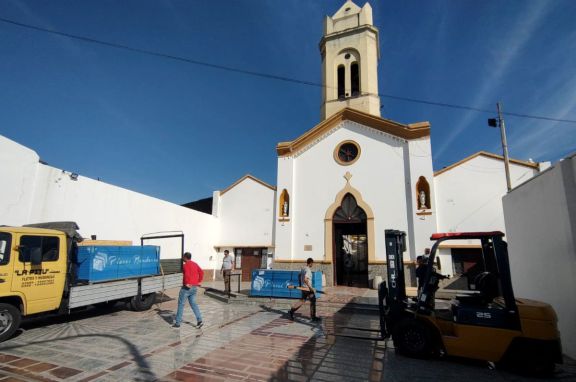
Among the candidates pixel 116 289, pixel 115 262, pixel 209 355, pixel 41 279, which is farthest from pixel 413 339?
pixel 41 279

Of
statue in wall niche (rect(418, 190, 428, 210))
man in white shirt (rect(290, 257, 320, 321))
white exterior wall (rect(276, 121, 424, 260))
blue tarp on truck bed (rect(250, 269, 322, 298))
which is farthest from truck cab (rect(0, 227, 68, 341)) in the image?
statue in wall niche (rect(418, 190, 428, 210))

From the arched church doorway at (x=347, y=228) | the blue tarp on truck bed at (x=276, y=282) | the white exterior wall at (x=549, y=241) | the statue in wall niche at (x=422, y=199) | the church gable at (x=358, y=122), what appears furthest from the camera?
the arched church doorway at (x=347, y=228)

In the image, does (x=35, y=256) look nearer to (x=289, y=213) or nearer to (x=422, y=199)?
(x=289, y=213)

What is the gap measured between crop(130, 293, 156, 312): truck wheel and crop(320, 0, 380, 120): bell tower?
45.5 ft

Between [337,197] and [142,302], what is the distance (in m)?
10.5

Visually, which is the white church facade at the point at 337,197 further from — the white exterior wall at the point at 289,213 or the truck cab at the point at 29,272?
the truck cab at the point at 29,272

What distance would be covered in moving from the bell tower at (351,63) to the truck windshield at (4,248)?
16.2m

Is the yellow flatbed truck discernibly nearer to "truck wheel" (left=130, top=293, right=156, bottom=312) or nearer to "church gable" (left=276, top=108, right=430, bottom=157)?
"truck wheel" (left=130, top=293, right=156, bottom=312)

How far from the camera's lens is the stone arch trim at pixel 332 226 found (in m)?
16.0

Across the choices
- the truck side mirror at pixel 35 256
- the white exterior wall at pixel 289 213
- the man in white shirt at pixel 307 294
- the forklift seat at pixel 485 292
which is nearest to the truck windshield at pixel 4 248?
the truck side mirror at pixel 35 256

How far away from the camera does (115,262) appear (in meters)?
9.41

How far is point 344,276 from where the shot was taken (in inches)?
693

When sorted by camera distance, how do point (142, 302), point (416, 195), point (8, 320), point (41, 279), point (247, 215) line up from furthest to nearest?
point (247, 215), point (416, 195), point (142, 302), point (41, 279), point (8, 320)

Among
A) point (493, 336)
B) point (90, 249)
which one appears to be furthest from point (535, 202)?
point (90, 249)
